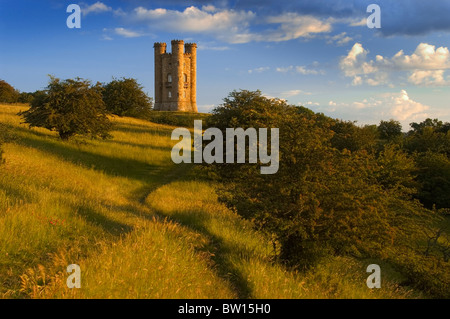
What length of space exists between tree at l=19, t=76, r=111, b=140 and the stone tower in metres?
55.3

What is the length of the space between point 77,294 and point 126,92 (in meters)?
51.4

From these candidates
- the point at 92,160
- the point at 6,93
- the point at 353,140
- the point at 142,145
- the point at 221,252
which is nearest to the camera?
the point at 221,252

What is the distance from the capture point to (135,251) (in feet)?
21.2

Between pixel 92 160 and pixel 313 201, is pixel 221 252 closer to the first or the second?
pixel 313 201

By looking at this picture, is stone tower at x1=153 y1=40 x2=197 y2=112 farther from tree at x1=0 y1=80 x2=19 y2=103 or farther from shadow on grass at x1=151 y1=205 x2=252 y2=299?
shadow on grass at x1=151 y1=205 x2=252 y2=299

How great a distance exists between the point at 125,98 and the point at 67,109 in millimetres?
30414

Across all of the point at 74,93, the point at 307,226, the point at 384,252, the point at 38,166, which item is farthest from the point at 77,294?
the point at 74,93

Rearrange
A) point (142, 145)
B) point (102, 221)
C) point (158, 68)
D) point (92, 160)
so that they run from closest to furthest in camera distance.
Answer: point (102, 221)
point (92, 160)
point (142, 145)
point (158, 68)

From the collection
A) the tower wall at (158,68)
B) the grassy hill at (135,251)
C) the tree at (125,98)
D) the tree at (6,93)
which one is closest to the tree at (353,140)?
the grassy hill at (135,251)

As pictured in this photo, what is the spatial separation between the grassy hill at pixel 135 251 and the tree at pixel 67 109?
6749 mm

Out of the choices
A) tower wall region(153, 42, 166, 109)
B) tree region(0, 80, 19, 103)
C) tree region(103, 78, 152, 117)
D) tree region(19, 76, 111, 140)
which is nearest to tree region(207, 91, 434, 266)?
tree region(19, 76, 111, 140)

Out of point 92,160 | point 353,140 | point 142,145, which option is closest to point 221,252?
point 92,160

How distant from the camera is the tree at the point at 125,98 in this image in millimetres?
51906

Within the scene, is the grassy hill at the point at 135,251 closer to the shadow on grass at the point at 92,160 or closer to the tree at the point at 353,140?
the shadow on grass at the point at 92,160
